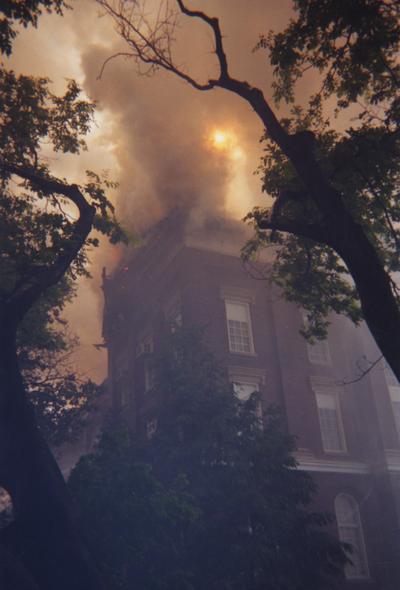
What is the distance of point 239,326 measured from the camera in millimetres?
23719

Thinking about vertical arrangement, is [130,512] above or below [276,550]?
above

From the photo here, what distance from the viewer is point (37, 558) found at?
693 cm

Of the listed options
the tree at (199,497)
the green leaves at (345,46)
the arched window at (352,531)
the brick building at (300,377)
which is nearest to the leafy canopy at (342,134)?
the green leaves at (345,46)

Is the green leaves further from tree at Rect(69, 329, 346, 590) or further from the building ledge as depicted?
the building ledge

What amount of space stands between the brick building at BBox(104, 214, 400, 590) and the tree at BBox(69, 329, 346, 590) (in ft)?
17.9

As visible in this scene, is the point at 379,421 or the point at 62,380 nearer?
the point at 62,380

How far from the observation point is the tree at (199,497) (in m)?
9.94

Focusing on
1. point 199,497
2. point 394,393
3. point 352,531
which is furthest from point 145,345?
point 199,497

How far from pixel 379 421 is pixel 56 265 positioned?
18.8 meters

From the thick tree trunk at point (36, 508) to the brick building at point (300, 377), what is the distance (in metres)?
13.3

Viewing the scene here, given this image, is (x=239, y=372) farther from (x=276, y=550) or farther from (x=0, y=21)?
(x=0, y=21)

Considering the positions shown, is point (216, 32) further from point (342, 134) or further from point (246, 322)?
point (246, 322)

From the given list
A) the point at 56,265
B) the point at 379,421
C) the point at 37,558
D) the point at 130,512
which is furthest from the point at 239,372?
the point at 37,558

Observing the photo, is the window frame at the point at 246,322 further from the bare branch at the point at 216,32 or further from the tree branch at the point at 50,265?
Answer: the bare branch at the point at 216,32
